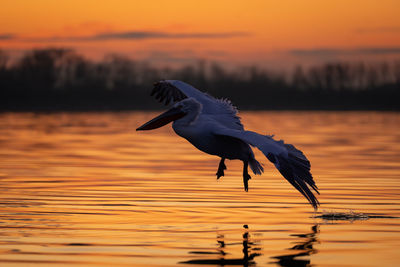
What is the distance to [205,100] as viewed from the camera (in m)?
15.0

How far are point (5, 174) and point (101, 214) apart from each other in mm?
6907

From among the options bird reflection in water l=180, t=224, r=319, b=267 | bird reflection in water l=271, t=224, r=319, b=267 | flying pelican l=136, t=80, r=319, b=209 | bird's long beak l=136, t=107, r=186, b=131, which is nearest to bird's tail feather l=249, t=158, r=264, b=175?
flying pelican l=136, t=80, r=319, b=209

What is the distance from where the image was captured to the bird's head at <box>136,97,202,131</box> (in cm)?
Answer: 1354

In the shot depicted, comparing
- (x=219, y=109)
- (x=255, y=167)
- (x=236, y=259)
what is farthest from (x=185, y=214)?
(x=236, y=259)

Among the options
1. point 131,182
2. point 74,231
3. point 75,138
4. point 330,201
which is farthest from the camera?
point 75,138

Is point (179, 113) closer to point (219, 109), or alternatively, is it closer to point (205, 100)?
point (219, 109)

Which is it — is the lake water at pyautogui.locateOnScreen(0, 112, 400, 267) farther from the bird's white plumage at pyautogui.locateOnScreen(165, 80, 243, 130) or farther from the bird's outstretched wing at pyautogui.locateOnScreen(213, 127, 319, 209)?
the bird's white plumage at pyautogui.locateOnScreen(165, 80, 243, 130)

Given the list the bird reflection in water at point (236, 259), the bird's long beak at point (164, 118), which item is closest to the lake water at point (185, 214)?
the bird reflection in water at point (236, 259)

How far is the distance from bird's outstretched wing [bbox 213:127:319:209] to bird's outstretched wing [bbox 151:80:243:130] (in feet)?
7.88

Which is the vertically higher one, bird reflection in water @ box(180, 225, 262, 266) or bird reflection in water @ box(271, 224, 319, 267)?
bird reflection in water @ box(180, 225, 262, 266)

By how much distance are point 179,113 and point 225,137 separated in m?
0.79

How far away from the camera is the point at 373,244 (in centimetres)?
1021

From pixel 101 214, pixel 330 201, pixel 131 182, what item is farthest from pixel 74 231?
pixel 131 182

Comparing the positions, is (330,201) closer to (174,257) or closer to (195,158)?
(174,257)
